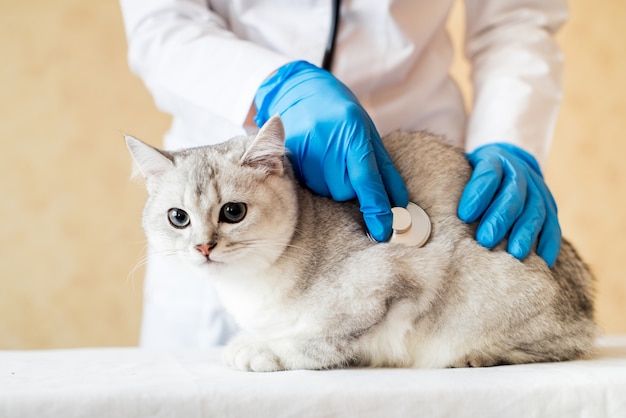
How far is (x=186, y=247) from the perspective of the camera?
1241 mm

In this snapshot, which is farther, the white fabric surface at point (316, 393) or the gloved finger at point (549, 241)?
the gloved finger at point (549, 241)

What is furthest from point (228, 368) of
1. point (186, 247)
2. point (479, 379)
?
point (479, 379)

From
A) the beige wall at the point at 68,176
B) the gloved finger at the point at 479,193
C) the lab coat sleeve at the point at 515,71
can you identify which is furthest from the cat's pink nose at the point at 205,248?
the beige wall at the point at 68,176

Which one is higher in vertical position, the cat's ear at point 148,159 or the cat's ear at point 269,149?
the cat's ear at point 269,149

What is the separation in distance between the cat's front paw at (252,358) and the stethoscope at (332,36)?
0.78 meters

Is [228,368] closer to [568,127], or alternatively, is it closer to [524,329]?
[524,329]

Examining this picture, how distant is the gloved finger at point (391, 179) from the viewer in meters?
1.31

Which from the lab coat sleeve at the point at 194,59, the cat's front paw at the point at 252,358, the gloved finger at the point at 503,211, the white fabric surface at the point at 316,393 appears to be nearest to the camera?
the white fabric surface at the point at 316,393

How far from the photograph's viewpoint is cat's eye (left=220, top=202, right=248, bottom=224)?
1250 mm

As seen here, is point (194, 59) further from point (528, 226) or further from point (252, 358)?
point (528, 226)

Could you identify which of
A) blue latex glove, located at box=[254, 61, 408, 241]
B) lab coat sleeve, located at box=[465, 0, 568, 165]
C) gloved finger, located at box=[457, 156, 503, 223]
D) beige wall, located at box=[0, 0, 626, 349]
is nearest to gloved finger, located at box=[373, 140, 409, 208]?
blue latex glove, located at box=[254, 61, 408, 241]

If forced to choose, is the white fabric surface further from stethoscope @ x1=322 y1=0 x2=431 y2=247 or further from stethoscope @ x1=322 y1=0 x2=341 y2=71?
stethoscope @ x1=322 y1=0 x2=341 y2=71

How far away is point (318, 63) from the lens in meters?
1.66

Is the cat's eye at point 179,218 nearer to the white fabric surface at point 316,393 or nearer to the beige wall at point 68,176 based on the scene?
the white fabric surface at point 316,393
